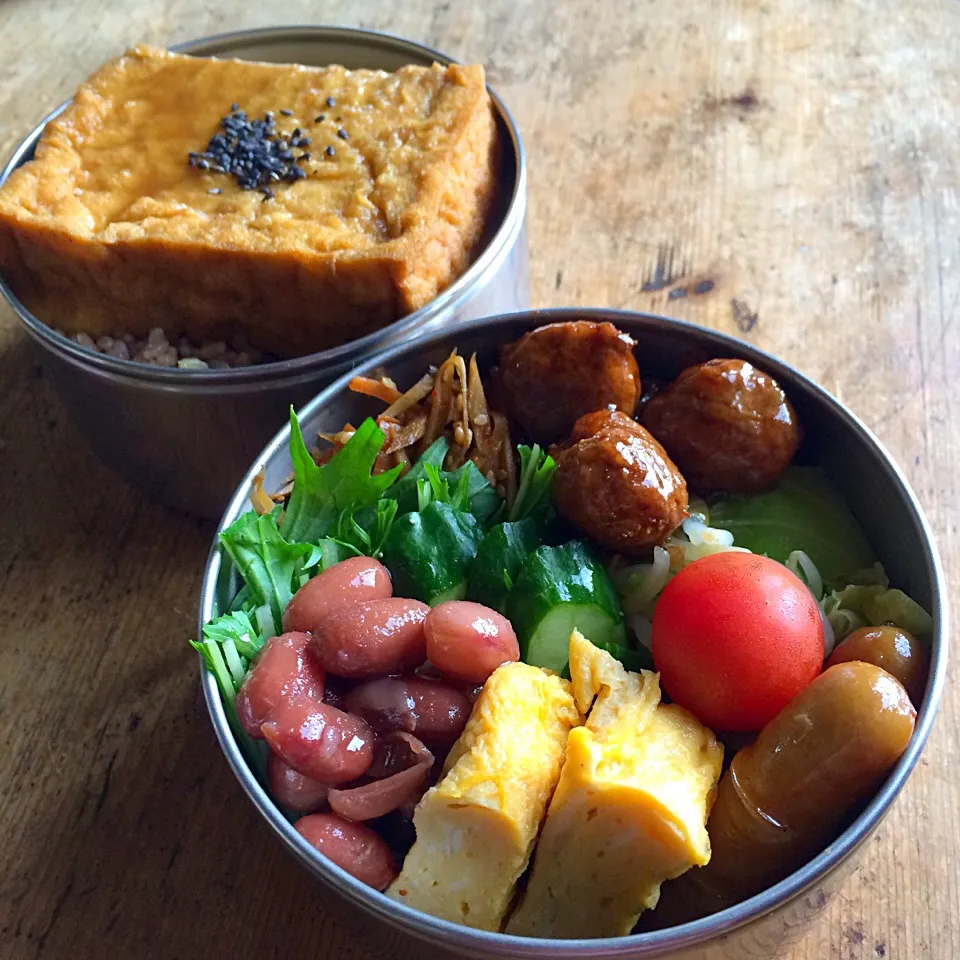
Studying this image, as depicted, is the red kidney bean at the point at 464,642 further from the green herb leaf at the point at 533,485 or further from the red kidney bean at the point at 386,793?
the green herb leaf at the point at 533,485

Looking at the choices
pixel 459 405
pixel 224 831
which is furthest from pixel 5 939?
pixel 459 405

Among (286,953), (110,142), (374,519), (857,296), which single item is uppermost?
(110,142)

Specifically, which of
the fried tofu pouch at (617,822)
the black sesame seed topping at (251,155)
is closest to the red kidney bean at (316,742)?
the fried tofu pouch at (617,822)

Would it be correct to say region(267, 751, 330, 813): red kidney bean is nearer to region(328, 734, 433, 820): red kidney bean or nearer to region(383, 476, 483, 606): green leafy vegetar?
region(328, 734, 433, 820): red kidney bean

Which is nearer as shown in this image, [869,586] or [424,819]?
[424,819]

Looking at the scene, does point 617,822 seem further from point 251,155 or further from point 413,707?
point 251,155

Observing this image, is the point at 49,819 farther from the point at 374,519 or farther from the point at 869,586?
the point at 869,586
